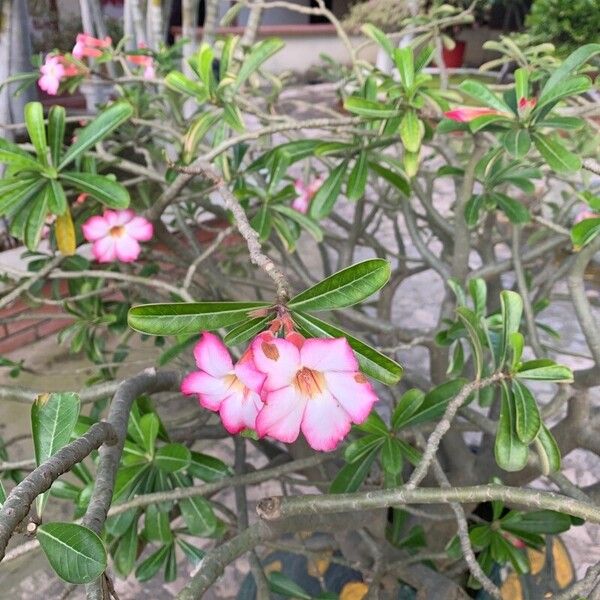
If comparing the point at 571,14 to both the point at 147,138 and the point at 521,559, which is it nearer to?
the point at 147,138

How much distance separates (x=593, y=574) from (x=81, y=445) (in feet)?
1.28

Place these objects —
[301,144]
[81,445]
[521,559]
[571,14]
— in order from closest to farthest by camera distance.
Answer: [81,445]
[521,559]
[301,144]
[571,14]

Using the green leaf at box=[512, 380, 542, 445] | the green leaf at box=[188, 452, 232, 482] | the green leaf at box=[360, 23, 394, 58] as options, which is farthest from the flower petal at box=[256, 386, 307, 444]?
the green leaf at box=[360, 23, 394, 58]

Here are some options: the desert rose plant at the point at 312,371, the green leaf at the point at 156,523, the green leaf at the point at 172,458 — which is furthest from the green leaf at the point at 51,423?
the green leaf at the point at 156,523

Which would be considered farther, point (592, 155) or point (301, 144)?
point (592, 155)

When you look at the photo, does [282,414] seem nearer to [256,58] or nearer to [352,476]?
[352,476]

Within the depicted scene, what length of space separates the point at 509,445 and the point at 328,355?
27cm

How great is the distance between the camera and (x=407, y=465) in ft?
3.46

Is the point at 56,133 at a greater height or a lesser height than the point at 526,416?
greater

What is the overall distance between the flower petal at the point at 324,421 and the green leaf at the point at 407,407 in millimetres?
287

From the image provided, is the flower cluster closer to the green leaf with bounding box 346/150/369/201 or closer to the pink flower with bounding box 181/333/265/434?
the pink flower with bounding box 181/333/265/434

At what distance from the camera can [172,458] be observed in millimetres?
651

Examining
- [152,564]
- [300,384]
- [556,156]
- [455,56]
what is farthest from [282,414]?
[455,56]

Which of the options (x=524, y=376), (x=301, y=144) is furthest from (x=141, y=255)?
(x=524, y=376)
